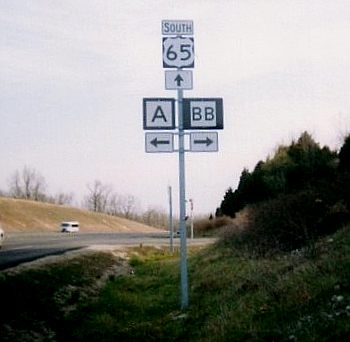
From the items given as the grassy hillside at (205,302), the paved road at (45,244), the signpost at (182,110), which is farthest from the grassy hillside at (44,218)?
the signpost at (182,110)

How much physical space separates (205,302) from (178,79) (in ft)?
13.1

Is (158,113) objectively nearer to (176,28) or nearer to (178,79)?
(178,79)

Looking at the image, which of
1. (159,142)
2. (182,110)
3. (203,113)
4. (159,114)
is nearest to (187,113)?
(182,110)

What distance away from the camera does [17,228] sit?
80375mm

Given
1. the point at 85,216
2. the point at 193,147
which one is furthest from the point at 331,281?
the point at 85,216

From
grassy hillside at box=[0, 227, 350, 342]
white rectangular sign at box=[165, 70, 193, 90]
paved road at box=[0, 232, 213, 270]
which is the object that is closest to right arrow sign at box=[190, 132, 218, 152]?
white rectangular sign at box=[165, 70, 193, 90]

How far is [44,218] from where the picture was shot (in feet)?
303

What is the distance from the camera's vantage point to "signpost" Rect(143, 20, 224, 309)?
40.9ft

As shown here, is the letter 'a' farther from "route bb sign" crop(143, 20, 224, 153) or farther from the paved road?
the paved road

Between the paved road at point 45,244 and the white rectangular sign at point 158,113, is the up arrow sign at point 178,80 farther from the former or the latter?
the paved road at point 45,244

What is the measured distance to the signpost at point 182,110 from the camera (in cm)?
1248

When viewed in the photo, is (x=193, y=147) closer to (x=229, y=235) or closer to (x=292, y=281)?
(x=292, y=281)

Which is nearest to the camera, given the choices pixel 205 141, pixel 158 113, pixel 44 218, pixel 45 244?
pixel 158 113

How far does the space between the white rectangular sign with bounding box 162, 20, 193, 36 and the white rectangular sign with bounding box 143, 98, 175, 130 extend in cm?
122
